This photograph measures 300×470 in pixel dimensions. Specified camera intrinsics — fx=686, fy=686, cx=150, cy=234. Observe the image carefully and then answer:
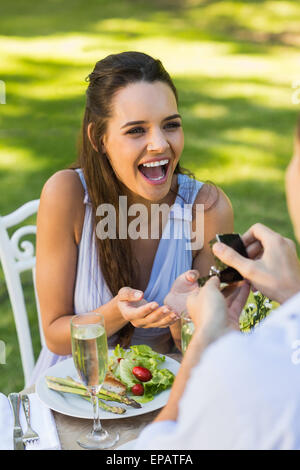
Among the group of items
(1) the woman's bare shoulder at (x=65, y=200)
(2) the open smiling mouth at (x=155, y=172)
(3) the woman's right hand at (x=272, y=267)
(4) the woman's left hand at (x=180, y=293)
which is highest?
(3) the woman's right hand at (x=272, y=267)

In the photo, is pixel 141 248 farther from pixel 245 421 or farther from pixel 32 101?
pixel 32 101

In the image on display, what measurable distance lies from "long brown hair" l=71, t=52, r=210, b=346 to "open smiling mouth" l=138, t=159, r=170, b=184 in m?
0.20

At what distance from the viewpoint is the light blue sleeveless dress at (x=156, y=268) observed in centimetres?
284

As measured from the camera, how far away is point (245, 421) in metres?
1.24

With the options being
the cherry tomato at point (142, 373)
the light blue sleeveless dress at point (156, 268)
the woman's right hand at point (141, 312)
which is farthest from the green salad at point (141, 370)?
the light blue sleeveless dress at point (156, 268)

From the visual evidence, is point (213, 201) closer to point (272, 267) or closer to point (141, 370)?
point (141, 370)

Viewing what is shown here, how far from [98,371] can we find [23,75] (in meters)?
7.87

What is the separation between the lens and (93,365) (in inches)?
73.0

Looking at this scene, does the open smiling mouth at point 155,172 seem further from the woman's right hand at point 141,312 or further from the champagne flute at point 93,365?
the champagne flute at point 93,365

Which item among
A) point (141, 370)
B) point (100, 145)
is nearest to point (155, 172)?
point (100, 145)

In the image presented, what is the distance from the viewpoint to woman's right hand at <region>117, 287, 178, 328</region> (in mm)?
2268

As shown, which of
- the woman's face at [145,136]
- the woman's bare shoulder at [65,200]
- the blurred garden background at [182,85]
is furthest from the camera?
the blurred garden background at [182,85]

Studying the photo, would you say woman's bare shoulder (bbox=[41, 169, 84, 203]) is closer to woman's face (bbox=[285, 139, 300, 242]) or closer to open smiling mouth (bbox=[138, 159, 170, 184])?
open smiling mouth (bbox=[138, 159, 170, 184])

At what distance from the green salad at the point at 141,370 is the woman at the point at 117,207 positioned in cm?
30
